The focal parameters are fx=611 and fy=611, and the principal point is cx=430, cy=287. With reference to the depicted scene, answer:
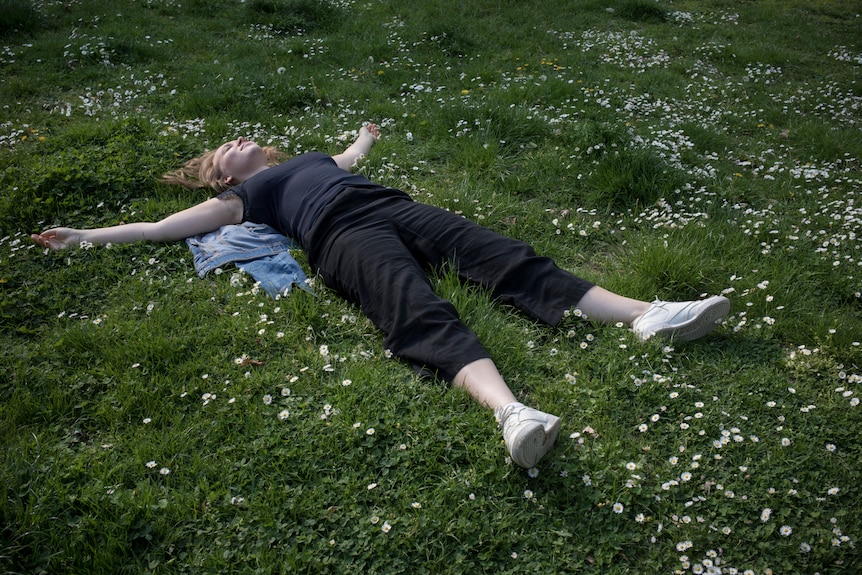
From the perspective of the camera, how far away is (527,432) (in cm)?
265

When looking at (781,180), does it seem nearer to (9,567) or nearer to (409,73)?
(409,73)

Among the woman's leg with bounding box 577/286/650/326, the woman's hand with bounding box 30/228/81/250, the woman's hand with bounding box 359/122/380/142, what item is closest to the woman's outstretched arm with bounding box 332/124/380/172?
the woman's hand with bounding box 359/122/380/142

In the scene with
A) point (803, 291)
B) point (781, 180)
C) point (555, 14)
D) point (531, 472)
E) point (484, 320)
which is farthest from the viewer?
point (555, 14)

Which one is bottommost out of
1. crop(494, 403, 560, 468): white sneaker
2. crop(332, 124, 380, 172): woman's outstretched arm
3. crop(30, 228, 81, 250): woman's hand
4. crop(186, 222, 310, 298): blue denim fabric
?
crop(30, 228, 81, 250): woman's hand

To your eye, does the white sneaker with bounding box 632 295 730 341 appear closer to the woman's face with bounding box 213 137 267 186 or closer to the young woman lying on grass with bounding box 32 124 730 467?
the young woman lying on grass with bounding box 32 124 730 467

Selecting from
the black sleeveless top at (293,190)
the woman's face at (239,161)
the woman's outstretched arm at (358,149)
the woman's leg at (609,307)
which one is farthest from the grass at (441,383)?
the woman's face at (239,161)

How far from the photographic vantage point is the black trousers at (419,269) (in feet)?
10.7

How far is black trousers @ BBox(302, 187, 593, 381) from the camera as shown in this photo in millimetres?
3262

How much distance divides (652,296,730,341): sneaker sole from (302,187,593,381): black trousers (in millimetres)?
522

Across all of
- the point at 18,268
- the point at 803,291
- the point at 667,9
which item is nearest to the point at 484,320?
the point at 803,291

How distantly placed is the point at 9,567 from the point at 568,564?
2227 mm

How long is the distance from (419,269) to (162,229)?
2.11m

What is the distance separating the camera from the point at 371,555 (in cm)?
250

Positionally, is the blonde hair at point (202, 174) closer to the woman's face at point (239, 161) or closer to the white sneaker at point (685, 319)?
the woman's face at point (239, 161)
